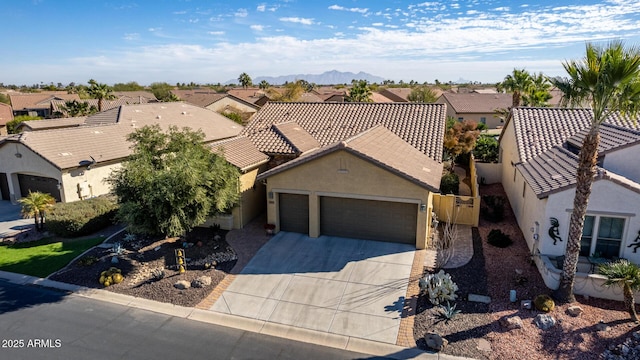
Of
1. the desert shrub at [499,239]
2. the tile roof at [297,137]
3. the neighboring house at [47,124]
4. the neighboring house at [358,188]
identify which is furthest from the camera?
the neighboring house at [47,124]

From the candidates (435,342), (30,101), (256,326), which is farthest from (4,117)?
(435,342)

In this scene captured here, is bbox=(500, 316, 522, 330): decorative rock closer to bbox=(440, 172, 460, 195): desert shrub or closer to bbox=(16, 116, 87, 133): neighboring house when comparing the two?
bbox=(440, 172, 460, 195): desert shrub

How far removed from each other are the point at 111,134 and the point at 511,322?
2997 cm

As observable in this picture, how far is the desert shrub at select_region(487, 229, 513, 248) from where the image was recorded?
1850 cm

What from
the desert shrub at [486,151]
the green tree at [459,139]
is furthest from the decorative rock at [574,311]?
the desert shrub at [486,151]

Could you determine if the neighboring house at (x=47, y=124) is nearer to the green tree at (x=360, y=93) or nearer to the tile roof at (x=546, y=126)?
the green tree at (x=360, y=93)

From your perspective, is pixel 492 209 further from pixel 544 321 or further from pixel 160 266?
pixel 160 266

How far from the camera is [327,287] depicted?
1530 centimetres

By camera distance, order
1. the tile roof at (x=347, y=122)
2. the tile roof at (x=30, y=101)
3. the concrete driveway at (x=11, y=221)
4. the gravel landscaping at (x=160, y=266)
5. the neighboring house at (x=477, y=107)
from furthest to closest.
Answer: the tile roof at (x=30, y=101) → the neighboring house at (x=477, y=107) → the tile roof at (x=347, y=122) → the concrete driveway at (x=11, y=221) → the gravel landscaping at (x=160, y=266)

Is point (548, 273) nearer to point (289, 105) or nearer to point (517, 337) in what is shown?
point (517, 337)

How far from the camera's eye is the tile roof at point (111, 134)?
84.6 feet

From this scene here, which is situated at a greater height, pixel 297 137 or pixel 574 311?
pixel 297 137

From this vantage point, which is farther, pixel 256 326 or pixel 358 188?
pixel 358 188

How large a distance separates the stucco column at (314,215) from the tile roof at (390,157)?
1.89 metres
